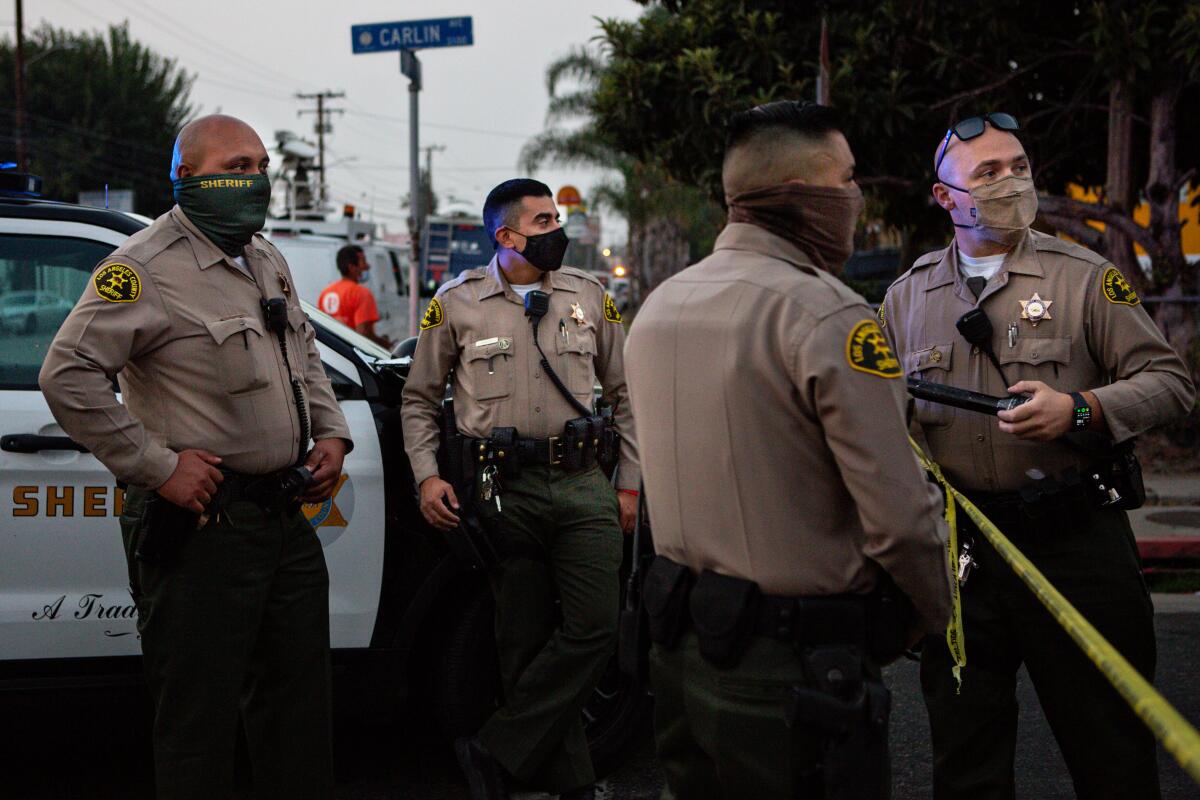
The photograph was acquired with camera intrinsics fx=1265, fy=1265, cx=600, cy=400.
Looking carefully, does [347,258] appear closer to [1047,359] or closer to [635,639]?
[1047,359]

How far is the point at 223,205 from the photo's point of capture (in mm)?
3094

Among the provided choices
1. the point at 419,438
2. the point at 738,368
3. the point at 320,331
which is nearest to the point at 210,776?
the point at 419,438

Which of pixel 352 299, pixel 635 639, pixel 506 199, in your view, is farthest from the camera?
pixel 352 299

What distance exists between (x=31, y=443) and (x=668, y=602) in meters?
2.13

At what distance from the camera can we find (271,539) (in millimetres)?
3062

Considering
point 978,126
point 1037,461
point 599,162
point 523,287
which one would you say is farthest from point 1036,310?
point 599,162

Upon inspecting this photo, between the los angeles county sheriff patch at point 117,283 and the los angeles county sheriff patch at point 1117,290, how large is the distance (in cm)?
228

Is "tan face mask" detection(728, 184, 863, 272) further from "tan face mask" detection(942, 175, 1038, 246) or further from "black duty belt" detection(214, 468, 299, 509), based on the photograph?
"black duty belt" detection(214, 468, 299, 509)

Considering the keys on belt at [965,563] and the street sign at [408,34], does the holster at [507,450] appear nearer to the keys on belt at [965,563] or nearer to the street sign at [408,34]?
the keys on belt at [965,563]

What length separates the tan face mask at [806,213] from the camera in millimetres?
2262

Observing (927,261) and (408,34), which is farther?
(408,34)

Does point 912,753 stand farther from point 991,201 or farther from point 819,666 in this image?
point 819,666

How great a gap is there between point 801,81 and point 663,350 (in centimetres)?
1064

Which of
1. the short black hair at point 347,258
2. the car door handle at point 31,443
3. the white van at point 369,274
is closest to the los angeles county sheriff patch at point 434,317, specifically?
the car door handle at point 31,443
